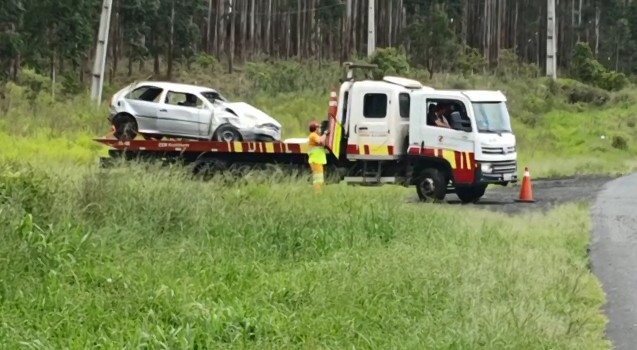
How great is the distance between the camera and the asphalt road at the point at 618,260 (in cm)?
845

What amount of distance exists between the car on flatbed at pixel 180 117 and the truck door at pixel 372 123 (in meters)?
2.14

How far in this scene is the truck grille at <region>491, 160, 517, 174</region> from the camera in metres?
19.0

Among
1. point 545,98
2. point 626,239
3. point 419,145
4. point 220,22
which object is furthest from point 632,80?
point 626,239

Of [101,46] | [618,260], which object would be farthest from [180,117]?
[101,46]

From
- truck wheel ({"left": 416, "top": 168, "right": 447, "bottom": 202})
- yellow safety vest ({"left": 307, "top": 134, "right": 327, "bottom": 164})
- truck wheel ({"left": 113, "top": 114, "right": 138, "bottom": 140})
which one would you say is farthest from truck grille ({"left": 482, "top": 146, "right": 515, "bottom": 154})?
truck wheel ({"left": 113, "top": 114, "right": 138, "bottom": 140})

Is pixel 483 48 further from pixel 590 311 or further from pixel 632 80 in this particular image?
pixel 590 311

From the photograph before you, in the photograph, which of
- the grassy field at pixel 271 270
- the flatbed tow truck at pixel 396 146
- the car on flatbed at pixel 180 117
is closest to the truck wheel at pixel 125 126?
the car on flatbed at pixel 180 117

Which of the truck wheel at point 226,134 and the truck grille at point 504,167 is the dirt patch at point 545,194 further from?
the truck wheel at point 226,134

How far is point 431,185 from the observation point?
19.2 metres

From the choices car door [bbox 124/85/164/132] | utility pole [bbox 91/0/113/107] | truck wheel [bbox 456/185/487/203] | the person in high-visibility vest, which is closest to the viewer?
the person in high-visibility vest

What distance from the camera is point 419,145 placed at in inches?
759

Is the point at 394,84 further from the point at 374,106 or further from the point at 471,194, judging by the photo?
the point at 471,194

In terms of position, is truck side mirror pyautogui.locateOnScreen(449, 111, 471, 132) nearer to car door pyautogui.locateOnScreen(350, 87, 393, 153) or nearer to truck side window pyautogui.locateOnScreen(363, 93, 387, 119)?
car door pyautogui.locateOnScreen(350, 87, 393, 153)

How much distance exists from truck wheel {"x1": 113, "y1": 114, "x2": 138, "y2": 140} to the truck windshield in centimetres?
738
